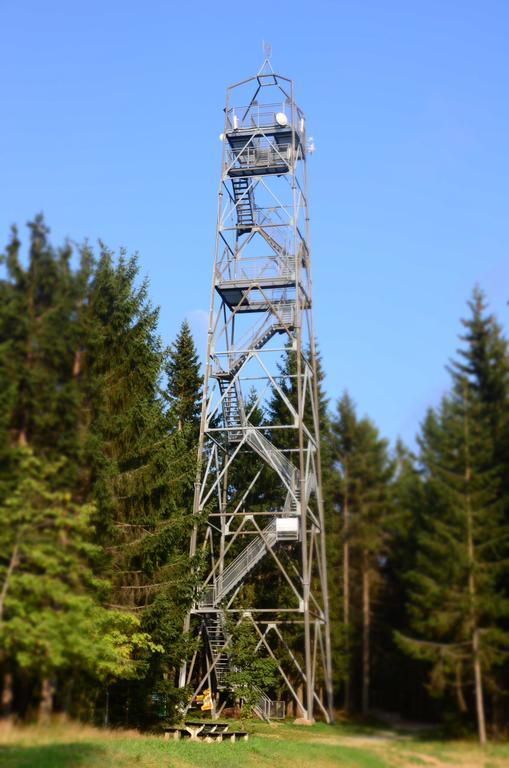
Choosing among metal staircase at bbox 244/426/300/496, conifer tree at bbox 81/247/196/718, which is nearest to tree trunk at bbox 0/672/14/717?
conifer tree at bbox 81/247/196/718

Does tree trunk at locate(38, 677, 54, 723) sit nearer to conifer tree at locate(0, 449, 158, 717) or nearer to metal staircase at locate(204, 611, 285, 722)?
conifer tree at locate(0, 449, 158, 717)

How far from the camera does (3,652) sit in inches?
380

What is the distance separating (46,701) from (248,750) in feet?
33.5

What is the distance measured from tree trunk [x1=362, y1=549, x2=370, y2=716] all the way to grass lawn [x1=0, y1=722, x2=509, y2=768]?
1.48 ft

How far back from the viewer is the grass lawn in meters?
10.2

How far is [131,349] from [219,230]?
29.9 feet

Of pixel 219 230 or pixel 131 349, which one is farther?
pixel 219 230

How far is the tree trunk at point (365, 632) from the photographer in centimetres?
1120

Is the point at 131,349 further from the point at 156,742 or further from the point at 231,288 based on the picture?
the point at 156,742

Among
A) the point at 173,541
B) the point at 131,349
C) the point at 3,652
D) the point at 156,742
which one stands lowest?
the point at 156,742

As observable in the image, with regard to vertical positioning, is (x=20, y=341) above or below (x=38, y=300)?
below

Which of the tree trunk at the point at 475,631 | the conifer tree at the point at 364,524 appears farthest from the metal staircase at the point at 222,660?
the tree trunk at the point at 475,631

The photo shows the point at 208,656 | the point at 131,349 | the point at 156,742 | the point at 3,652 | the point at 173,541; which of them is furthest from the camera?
the point at 208,656

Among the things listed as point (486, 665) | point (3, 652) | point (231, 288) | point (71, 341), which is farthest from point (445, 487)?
point (231, 288)
